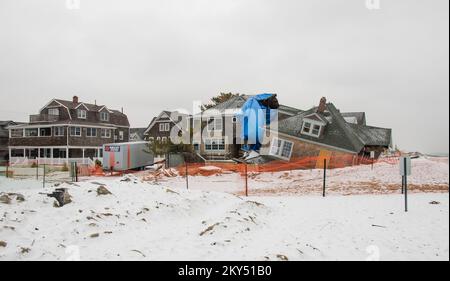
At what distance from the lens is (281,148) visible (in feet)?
94.3

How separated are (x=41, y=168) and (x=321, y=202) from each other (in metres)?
18.6

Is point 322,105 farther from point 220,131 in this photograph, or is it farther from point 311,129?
point 220,131

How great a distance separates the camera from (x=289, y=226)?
833cm

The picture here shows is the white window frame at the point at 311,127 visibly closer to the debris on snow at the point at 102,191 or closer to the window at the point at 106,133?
the window at the point at 106,133

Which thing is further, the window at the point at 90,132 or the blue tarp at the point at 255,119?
the blue tarp at the point at 255,119

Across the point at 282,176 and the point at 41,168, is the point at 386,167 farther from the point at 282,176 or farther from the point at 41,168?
the point at 41,168

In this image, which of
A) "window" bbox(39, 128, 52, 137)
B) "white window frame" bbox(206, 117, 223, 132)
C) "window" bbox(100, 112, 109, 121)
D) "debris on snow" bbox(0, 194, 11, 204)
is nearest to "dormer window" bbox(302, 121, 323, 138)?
"white window frame" bbox(206, 117, 223, 132)

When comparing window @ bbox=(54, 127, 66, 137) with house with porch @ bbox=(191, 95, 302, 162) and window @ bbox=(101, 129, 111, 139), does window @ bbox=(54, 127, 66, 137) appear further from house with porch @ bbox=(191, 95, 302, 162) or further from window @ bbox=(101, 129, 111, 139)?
house with porch @ bbox=(191, 95, 302, 162)

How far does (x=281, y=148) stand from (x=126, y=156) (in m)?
14.9

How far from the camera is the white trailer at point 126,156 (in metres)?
19.9

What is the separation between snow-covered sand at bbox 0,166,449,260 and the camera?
5867 millimetres

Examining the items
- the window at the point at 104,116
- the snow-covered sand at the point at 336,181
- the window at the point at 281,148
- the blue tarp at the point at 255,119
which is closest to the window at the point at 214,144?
the blue tarp at the point at 255,119

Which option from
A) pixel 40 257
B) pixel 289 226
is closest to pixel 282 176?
pixel 289 226

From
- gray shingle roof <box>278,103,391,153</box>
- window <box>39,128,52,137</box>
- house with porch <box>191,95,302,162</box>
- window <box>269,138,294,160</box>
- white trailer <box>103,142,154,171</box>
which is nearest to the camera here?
window <box>39,128,52,137</box>
